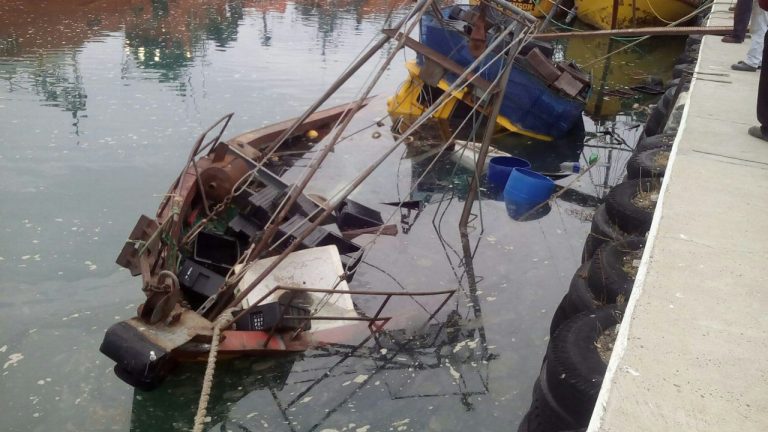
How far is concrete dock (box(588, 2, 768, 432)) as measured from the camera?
86.6 inches

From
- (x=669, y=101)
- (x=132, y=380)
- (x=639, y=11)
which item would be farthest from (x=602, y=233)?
(x=639, y=11)

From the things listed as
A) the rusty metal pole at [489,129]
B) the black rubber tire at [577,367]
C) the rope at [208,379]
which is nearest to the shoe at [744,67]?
the rusty metal pole at [489,129]

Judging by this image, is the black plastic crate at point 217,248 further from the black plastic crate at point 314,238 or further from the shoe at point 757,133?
the shoe at point 757,133

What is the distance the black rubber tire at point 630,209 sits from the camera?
16.2 ft

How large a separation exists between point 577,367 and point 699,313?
648mm

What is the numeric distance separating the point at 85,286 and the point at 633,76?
1453 centimetres

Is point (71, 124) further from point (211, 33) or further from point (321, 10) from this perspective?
point (321, 10)

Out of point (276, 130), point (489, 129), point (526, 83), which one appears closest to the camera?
point (489, 129)

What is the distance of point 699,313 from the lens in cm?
278

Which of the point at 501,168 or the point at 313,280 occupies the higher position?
the point at 501,168

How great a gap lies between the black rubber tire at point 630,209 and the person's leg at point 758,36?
12.2 ft

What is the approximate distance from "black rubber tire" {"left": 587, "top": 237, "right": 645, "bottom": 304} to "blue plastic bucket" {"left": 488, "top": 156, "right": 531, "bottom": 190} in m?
3.83

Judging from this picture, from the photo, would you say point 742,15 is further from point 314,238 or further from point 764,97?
point 314,238

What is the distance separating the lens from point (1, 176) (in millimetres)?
8102
